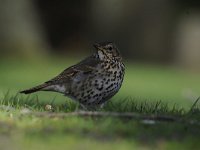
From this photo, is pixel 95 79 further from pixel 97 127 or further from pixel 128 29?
pixel 128 29

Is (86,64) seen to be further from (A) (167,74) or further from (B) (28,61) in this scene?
(B) (28,61)

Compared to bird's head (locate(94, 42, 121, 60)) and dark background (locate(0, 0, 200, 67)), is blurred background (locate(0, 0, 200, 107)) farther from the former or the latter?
bird's head (locate(94, 42, 121, 60))

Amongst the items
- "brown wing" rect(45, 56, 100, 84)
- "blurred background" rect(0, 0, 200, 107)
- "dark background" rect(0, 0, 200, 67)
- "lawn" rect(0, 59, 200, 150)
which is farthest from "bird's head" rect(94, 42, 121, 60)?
→ "dark background" rect(0, 0, 200, 67)

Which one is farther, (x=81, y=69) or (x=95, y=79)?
(x=81, y=69)

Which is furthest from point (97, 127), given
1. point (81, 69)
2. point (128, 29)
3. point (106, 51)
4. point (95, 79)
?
point (128, 29)

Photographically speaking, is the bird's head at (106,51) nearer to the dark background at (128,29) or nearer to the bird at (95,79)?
the bird at (95,79)
